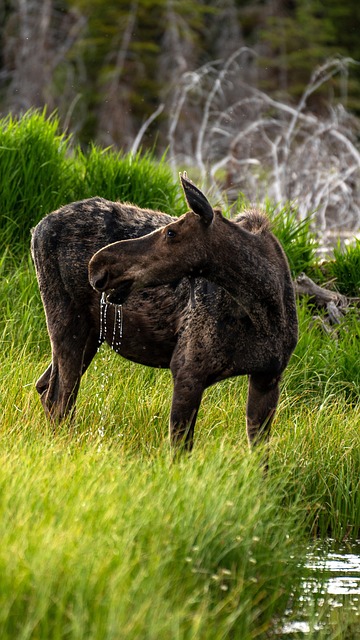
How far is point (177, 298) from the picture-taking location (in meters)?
6.88

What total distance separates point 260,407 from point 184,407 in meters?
0.50

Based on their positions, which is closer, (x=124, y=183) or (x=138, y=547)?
(x=138, y=547)

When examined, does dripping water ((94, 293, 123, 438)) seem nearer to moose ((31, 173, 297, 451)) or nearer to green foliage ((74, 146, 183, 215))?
moose ((31, 173, 297, 451))

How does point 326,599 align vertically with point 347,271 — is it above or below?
above

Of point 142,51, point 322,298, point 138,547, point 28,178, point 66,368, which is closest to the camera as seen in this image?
point 138,547

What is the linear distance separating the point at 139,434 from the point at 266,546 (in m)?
2.33

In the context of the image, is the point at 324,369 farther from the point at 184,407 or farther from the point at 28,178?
the point at 28,178

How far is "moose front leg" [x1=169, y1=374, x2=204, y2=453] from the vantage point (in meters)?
6.45

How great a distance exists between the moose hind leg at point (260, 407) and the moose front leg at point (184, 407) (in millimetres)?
368

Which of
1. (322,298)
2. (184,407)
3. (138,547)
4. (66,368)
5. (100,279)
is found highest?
(100,279)

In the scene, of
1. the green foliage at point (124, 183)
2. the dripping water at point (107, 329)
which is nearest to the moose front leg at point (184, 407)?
the dripping water at point (107, 329)

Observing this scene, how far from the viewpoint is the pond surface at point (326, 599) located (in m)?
5.04

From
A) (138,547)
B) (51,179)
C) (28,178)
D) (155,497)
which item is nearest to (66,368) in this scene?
(155,497)

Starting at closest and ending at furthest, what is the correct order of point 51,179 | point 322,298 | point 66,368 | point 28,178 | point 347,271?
point 66,368 → point 322,298 → point 347,271 → point 28,178 → point 51,179
